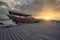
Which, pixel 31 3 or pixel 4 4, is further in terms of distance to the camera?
pixel 4 4

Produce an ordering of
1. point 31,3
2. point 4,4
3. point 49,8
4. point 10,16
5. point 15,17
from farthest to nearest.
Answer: point 4,4 → point 31,3 → point 49,8 → point 10,16 → point 15,17

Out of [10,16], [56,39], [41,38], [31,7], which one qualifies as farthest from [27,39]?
[31,7]

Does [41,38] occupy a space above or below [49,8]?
below

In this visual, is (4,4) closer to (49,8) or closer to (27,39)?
(49,8)

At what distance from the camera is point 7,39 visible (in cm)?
772

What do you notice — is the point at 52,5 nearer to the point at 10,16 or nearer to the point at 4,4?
the point at 10,16

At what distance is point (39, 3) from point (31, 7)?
1.95 meters

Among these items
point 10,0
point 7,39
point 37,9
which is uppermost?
point 10,0

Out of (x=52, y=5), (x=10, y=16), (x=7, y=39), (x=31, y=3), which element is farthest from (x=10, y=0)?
(x=7, y=39)

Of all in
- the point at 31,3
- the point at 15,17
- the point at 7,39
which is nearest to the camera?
the point at 7,39

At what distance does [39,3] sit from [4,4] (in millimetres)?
7308

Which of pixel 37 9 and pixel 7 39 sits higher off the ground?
pixel 37 9

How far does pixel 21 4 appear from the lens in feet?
88.4

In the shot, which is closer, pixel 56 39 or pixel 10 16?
pixel 56 39
